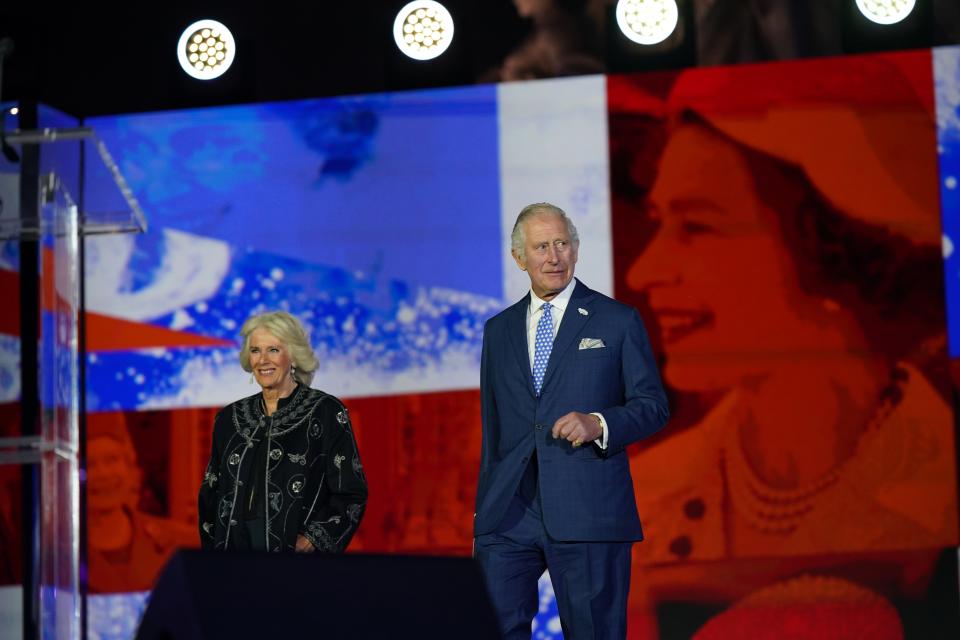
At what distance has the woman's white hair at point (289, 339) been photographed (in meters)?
3.70

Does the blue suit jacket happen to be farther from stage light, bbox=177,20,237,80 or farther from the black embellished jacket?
stage light, bbox=177,20,237,80

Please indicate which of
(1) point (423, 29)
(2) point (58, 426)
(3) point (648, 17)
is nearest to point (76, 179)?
(2) point (58, 426)

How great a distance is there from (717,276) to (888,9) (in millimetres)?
1246

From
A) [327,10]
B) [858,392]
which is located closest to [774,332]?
[858,392]

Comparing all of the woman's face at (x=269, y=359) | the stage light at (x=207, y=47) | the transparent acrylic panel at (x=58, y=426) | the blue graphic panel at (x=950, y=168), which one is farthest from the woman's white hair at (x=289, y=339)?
the blue graphic panel at (x=950, y=168)

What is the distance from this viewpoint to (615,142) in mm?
5402

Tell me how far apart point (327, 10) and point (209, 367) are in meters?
1.57

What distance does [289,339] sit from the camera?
370 centimetres

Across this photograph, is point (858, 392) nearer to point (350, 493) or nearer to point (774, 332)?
point (774, 332)

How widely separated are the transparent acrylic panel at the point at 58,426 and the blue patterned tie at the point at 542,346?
57.9 inches

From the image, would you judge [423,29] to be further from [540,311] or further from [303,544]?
[303,544]

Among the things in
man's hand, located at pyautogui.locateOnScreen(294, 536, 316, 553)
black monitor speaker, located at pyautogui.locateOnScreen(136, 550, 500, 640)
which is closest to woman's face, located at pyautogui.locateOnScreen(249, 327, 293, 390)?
man's hand, located at pyautogui.locateOnScreen(294, 536, 316, 553)

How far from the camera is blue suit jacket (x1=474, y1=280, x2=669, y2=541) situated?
11.1 feet

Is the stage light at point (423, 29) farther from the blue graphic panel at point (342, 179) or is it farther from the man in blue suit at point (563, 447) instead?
the man in blue suit at point (563, 447)
